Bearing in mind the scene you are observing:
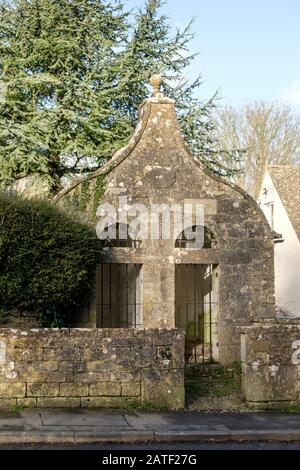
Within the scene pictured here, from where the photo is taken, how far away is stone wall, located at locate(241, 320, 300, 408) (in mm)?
11344

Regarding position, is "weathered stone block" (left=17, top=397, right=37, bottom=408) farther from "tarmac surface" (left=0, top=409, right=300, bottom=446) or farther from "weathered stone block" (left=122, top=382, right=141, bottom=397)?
"weathered stone block" (left=122, top=382, right=141, bottom=397)

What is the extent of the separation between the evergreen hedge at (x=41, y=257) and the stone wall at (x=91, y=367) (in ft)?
4.21

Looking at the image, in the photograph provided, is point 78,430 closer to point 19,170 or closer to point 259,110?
point 19,170

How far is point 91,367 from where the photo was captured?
10953mm

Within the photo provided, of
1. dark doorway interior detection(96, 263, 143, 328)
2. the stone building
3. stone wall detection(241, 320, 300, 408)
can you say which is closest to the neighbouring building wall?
dark doorway interior detection(96, 263, 143, 328)

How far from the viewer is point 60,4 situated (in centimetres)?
2308

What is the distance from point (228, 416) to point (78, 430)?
2453 mm

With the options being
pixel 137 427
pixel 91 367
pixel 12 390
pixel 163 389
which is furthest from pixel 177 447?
pixel 12 390

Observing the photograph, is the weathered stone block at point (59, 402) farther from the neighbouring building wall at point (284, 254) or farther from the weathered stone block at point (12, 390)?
the neighbouring building wall at point (284, 254)

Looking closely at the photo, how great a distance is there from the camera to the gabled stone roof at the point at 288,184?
32656 mm

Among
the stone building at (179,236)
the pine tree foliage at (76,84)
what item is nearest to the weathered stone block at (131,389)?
the stone building at (179,236)

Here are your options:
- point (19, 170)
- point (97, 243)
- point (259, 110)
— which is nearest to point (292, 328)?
point (97, 243)

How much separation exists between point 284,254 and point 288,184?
121 inches

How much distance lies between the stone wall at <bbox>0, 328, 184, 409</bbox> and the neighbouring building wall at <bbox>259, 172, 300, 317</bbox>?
→ 65.7 feet
